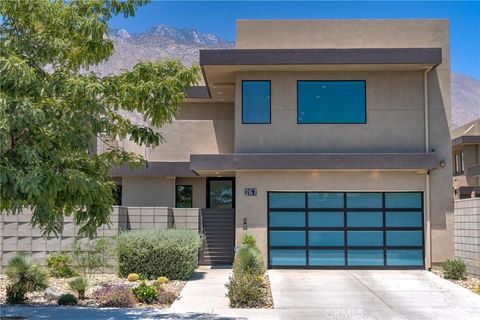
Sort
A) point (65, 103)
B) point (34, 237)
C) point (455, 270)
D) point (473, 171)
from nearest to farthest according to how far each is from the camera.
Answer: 1. point (65, 103)
2. point (455, 270)
3. point (34, 237)
4. point (473, 171)

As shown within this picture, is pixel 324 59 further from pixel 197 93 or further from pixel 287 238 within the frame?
pixel 197 93

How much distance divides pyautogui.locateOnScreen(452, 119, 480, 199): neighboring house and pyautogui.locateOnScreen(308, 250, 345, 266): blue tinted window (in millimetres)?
14825

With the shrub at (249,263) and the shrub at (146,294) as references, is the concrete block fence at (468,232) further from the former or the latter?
the shrub at (146,294)

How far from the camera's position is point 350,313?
12.1m

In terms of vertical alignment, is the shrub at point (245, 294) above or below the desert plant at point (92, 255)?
below

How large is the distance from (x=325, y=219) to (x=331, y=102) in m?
3.86

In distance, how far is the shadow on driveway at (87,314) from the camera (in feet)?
37.9

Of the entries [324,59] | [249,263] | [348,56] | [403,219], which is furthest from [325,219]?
[348,56]

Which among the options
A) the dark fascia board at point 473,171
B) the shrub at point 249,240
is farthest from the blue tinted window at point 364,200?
the dark fascia board at point 473,171

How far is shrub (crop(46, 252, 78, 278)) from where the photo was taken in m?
16.7

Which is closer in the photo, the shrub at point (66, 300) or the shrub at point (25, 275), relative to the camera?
the shrub at point (66, 300)

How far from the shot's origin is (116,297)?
42.8ft

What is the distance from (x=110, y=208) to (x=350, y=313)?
218 inches

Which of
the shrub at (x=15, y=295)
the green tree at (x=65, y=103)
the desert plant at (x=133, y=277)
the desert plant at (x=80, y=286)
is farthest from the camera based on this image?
the desert plant at (x=133, y=277)
